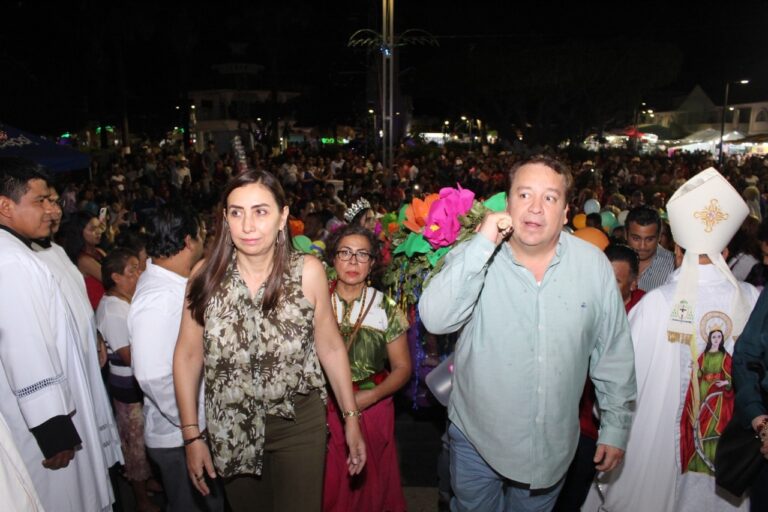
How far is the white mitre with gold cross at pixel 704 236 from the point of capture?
3.02 m

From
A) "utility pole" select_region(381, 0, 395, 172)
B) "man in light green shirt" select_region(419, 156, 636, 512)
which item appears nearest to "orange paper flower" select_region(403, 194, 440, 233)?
"man in light green shirt" select_region(419, 156, 636, 512)

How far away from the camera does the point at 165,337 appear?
115 inches

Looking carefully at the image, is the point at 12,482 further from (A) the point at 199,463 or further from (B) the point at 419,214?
(B) the point at 419,214

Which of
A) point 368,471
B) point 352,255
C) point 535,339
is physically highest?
point 352,255

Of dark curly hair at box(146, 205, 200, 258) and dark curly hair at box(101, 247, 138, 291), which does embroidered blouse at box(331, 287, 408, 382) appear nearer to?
dark curly hair at box(146, 205, 200, 258)

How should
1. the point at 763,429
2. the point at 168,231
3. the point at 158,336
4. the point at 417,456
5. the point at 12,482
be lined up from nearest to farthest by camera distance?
the point at 12,482, the point at 763,429, the point at 158,336, the point at 168,231, the point at 417,456

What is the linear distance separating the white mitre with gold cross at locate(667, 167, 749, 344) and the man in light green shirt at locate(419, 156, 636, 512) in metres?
0.52

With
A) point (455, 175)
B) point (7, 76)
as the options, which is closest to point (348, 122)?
point (455, 175)

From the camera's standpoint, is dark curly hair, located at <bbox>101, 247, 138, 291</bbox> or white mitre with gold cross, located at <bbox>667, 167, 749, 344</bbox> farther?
dark curly hair, located at <bbox>101, 247, 138, 291</bbox>

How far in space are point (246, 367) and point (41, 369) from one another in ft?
3.26

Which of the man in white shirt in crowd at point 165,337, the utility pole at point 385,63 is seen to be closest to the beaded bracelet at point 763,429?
the man in white shirt in crowd at point 165,337

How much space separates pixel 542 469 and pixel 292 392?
44.0 inches

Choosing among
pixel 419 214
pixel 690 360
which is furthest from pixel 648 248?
pixel 419 214

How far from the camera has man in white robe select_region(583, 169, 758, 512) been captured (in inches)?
119
